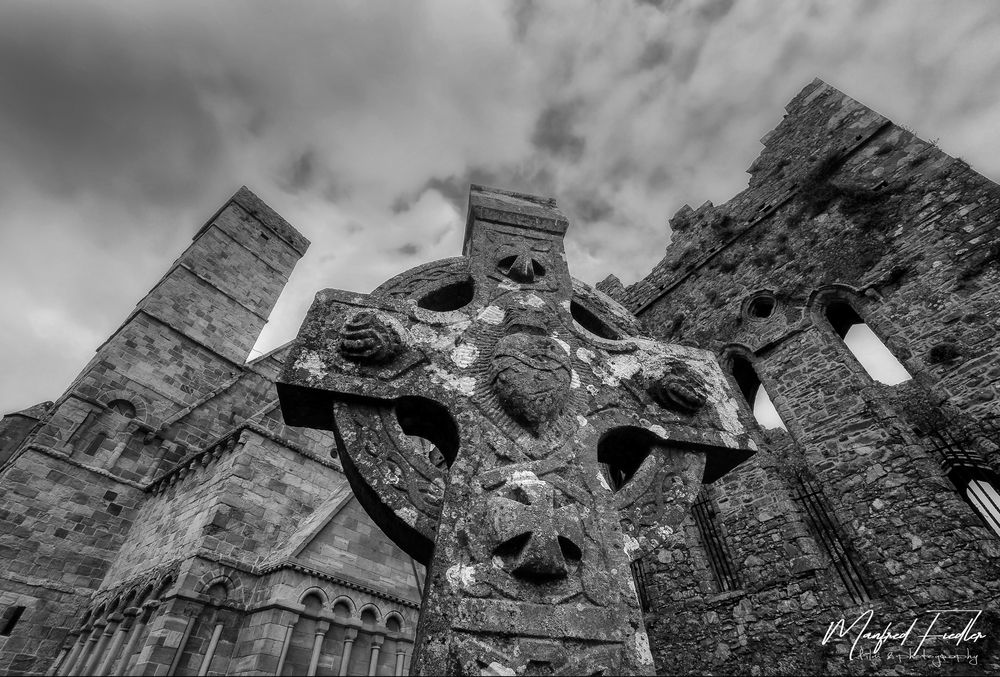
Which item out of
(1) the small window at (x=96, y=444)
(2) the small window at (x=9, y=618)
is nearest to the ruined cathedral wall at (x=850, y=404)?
(2) the small window at (x=9, y=618)

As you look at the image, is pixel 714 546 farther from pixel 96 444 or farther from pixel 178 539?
pixel 96 444

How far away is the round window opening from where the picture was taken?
8.27m

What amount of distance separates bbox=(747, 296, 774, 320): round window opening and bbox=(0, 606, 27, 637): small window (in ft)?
46.7

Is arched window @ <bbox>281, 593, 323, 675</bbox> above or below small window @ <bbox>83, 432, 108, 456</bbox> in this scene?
below

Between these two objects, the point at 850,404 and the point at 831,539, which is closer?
the point at 831,539

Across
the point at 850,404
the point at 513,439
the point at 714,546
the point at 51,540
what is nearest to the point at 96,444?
the point at 51,540

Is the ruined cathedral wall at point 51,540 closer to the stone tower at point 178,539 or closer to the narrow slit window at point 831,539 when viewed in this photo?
the stone tower at point 178,539

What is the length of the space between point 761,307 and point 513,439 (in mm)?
8003

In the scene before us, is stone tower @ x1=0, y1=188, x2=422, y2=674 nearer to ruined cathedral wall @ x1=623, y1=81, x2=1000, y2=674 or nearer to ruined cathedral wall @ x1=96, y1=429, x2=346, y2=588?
ruined cathedral wall @ x1=96, y1=429, x2=346, y2=588

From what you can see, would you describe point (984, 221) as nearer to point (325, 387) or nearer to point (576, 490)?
point (576, 490)

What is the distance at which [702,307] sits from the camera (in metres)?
9.42

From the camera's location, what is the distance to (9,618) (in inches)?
327

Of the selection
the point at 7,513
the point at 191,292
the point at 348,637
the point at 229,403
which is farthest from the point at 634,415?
the point at 191,292

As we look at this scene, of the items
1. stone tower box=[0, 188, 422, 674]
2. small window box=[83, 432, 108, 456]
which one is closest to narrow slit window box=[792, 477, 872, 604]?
stone tower box=[0, 188, 422, 674]
